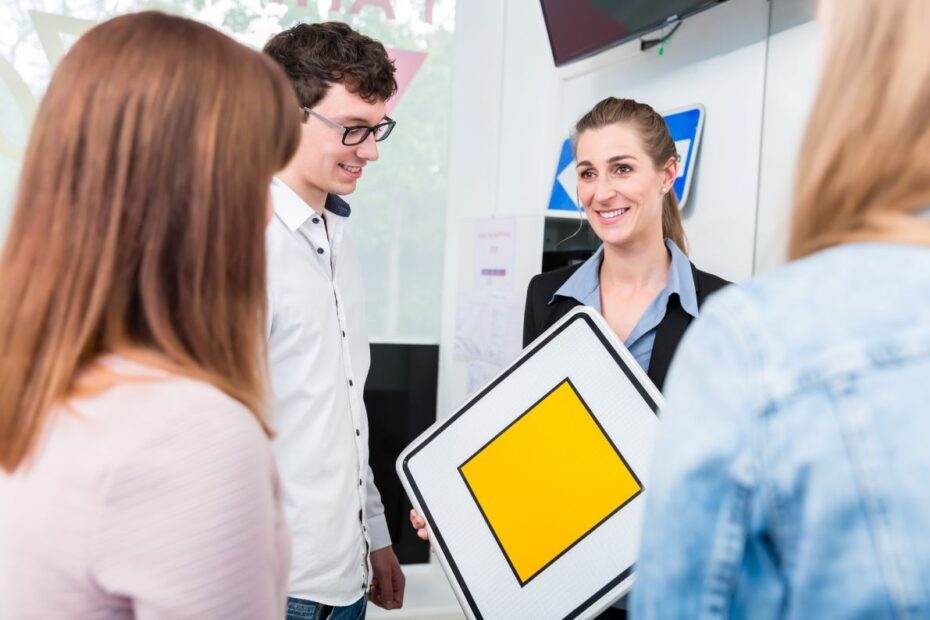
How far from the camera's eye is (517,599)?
3.75 feet

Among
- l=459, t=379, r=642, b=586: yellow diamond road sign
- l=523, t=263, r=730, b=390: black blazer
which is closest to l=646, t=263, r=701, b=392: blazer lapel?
l=523, t=263, r=730, b=390: black blazer

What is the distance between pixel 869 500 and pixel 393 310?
286cm

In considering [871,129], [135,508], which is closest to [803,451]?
[871,129]

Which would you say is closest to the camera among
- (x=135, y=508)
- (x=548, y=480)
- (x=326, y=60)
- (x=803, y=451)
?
(x=803, y=451)

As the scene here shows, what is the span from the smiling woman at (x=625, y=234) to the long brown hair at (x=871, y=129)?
43.8 inches

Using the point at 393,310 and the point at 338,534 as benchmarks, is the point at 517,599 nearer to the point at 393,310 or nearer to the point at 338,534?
the point at 338,534

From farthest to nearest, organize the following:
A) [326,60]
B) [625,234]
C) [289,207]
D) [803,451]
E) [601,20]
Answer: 1. [601,20]
2. [625,234]
3. [326,60]
4. [289,207]
5. [803,451]

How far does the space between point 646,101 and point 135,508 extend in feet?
6.78

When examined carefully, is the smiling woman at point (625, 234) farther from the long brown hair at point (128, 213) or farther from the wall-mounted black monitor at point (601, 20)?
the long brown hair at point (128, 213)

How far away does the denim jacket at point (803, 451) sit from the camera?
1.52ft

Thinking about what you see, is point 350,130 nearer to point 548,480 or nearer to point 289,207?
point 289,207

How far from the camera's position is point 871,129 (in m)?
0.50

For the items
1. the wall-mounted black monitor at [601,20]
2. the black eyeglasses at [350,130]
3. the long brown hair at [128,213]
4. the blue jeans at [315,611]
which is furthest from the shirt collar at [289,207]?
the wall-mounted black monitor at [601,20]

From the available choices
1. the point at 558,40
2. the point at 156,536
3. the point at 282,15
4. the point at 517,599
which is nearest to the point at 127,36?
the point at 156,536
